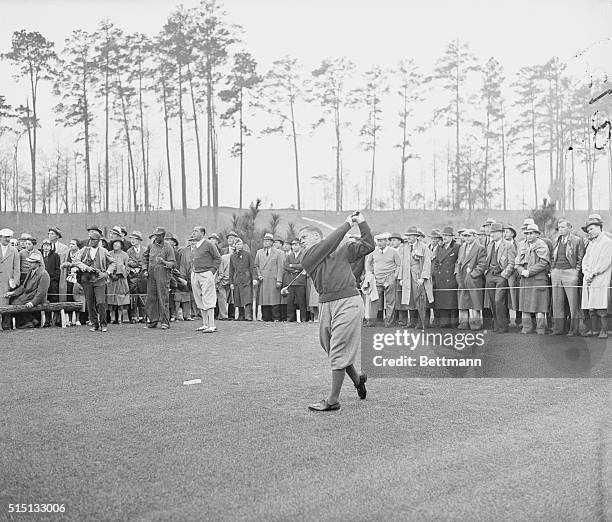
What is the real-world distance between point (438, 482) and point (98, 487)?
2.00 m

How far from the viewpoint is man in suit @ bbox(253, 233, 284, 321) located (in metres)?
15.7

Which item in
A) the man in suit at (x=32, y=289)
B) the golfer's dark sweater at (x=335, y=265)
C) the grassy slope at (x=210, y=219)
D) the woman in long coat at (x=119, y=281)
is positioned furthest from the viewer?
the grassy slope at (x=210, y=219)

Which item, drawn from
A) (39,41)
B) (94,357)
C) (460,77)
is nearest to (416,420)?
(39,41)

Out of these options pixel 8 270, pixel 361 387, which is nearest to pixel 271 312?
pixel 8 270

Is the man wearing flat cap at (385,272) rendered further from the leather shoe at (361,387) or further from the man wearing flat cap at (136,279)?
the leather shoe at (361,387)

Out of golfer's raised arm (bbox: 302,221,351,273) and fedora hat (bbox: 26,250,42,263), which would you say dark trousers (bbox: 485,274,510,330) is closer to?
golfer's raised arm (bbox: 302,221,351,273)

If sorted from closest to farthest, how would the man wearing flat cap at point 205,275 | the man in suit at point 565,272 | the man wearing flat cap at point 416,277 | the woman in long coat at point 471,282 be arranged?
the man in suit at point 565,272
the woman in long coat at point 471,282
the man wearing flat cap at point 416,277
the man wearing flat cap at point 205,275

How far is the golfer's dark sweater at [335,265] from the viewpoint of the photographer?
6.48 meters

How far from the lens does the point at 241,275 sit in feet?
52.0

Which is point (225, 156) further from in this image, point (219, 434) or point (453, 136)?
point (219, 434)

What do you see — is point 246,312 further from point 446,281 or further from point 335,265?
point 335,265

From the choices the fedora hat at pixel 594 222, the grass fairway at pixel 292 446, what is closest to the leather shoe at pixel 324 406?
the grass fairway at pixel 292 446

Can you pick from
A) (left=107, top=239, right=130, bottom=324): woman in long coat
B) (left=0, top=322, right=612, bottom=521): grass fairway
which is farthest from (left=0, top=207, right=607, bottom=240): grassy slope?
(left=0, top=322, right=612, bottom=521): grass fairway

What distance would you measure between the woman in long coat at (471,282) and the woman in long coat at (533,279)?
2.54 feet
